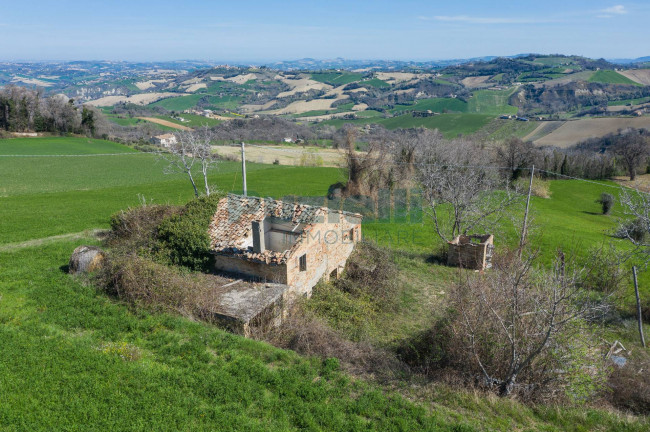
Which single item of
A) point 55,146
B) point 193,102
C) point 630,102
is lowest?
point 55,146

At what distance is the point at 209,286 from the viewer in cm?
1360

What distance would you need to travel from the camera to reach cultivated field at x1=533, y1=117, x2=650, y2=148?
77000mm

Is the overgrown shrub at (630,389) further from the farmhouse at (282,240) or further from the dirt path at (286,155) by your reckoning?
the dirt path at (286,155)

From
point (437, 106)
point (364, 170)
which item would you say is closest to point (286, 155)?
point (364, 170)

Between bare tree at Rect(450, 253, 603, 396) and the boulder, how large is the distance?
1292 cm

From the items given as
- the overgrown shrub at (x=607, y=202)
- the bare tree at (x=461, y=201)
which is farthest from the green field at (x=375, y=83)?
the bare tree at (x=461, y=201)

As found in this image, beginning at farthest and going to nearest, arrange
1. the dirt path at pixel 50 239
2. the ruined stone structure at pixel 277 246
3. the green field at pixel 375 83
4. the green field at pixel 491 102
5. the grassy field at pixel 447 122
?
the green field at pixel 375 83 → the green field at pixel 491 102 → the grassy field at pixel 447 122 → the dirt path at pixel 50 239 → the ruined stone structure at pixel 277 246

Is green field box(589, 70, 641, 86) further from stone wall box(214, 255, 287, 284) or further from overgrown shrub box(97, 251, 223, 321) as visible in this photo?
overgrown shrub box(97, 251, 223, 321)

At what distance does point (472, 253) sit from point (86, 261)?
16927 millimetres

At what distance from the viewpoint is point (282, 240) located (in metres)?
17.0

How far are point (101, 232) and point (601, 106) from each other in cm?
13311

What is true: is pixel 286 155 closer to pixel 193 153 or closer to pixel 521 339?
pixel 193 153

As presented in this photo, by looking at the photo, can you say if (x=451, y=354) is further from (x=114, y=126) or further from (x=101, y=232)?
(x=114, y=126)

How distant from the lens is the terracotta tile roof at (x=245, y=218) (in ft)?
48.5
